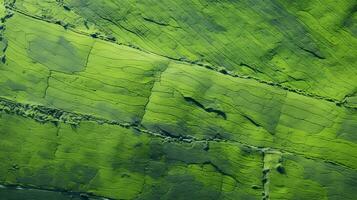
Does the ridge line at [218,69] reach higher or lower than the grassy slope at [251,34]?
lower

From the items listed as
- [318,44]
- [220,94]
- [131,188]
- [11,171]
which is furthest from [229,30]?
[11,171]

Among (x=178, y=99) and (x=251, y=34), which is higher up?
(x=251, y=34)

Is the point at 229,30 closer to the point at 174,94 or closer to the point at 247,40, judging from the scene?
the point at 247,40

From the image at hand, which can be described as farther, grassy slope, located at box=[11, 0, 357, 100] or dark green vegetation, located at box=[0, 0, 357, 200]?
grassy slope, located at box=[11, 0, 357, 100]

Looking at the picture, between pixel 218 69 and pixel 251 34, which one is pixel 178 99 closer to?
pixel 218 69

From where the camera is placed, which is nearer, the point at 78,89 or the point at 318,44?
the point at 78,89

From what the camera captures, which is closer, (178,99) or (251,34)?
(178,99)

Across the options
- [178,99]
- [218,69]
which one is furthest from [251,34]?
[178,99]

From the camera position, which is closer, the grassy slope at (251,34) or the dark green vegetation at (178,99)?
the dark green vegetation at (178,99)
